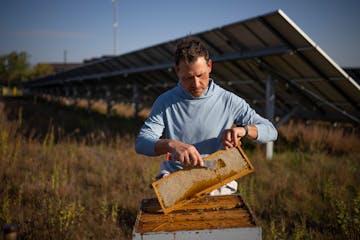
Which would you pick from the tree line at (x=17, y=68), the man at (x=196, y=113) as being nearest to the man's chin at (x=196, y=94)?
the man at (x=196, y=113)

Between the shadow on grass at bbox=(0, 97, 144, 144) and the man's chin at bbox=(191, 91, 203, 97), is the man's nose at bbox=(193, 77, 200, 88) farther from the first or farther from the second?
the shadow on grass at bbox=(0, 97, 144, 144)

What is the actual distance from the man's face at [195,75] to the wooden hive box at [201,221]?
31.5 inches

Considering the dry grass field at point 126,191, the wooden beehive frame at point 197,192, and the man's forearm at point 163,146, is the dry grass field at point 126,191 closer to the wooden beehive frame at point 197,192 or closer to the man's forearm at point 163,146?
the wooden beehive frame at point 197,192

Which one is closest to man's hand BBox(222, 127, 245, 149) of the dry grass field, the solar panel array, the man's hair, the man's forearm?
the man's forearm

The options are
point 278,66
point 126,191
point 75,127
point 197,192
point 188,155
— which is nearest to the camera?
point 188,155

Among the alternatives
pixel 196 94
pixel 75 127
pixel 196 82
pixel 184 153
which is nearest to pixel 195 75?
pixel 196 82

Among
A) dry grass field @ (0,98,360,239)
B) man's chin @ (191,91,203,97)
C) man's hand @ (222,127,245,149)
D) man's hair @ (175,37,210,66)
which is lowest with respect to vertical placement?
dry grass field @ (0,98,360,239)

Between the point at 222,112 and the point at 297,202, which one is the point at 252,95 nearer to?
the point at 297,202

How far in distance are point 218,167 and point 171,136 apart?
574 millimetres

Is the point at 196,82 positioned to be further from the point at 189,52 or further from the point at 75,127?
the point at 75,127

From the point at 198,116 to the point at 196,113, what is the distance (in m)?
0.03

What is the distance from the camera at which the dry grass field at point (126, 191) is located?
377 centimetres

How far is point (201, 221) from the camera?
1.84 meters

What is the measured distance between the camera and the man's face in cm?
215
